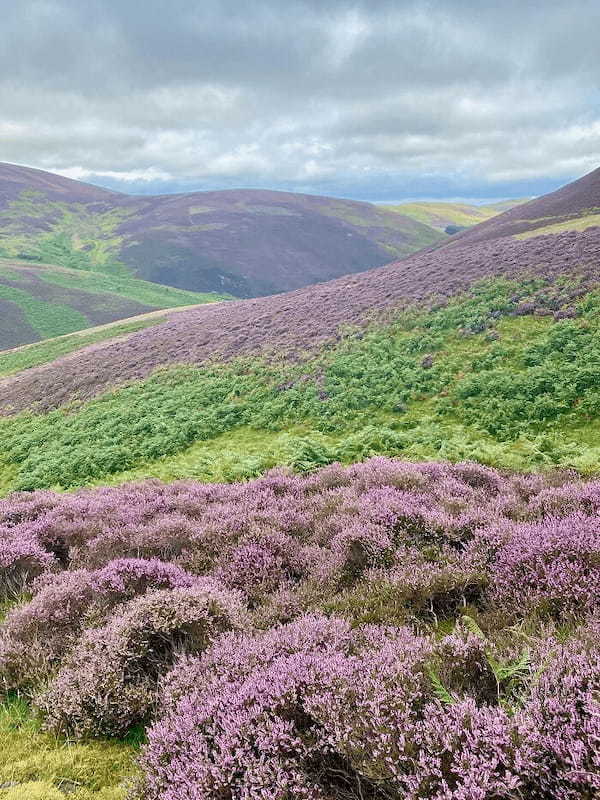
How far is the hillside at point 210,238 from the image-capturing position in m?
150

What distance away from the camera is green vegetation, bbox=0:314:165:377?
47.3 meters

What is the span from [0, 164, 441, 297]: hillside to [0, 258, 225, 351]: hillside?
26215mm

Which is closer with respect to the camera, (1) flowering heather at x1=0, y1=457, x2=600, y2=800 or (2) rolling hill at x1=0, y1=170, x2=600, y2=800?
(1) flowering heather at x1=0, y1=457, x2=600, y2=800

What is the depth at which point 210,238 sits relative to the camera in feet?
530

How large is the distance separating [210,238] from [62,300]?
74.2 metres

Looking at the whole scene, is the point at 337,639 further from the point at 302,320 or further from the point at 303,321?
the point at 302,320

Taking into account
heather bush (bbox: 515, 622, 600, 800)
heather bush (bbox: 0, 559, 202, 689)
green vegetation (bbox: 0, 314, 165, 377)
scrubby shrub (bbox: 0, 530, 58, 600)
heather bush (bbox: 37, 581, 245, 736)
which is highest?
heather bush (bbox: 515, 622, 600, 800)

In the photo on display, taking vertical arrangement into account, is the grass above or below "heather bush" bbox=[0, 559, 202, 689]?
above

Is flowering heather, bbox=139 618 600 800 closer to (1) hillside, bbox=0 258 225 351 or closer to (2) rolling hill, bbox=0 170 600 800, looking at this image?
(2) rolling hill, bbox=0 170 600 800

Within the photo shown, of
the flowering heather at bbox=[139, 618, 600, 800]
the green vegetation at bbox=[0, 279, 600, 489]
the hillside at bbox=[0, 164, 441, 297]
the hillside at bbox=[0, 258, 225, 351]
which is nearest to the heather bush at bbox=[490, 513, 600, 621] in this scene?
the flowering heather at bbox=[139, 618, 600, 800]

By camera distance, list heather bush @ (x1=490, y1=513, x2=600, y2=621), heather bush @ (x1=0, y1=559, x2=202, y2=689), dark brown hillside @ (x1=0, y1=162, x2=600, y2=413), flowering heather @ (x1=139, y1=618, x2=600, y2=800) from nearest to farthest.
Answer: flowering heather @ (x1=139, y1=618, x2=600, y2=800), heather bush @ (x1=490, y1=513, x2=600, y2=621), heather bush @ (x1=0, y1=559, x2=202, y2=689), dark brown hillside @ (x1=0, y1=162, x2=600, y2=413)

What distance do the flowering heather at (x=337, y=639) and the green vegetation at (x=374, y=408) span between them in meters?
4.20

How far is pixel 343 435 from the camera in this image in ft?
51.3

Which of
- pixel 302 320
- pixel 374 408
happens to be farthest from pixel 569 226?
pixel 374 408
